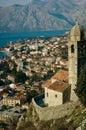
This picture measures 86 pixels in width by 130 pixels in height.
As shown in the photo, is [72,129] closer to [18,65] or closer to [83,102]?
[83,102]

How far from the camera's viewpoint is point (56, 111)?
31.4 m

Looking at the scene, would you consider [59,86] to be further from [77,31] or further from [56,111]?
[77,31]

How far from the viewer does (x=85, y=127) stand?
21812mm

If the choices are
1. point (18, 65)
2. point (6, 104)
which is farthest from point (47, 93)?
point (18, 65)

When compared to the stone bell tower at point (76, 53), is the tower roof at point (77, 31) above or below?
above

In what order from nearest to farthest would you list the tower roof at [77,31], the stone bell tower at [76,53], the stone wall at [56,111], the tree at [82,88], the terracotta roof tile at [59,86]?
the tree at [82,88] → the stone wall at [56,111] → the tower roof at [77,31] → the stone bell tower at [76,53] → the terracotta roof tile at [59,86]

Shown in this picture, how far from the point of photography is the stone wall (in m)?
30.7

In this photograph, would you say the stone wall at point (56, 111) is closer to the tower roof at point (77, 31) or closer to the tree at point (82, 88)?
the tree at point (82, 88)

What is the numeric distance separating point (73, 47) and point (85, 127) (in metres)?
12.0

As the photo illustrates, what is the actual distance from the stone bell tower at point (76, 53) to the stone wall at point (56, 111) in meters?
1.91

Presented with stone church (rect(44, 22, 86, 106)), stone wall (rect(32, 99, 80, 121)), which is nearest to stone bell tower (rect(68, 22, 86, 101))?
stone church (rect(44, 22, 86, 106))

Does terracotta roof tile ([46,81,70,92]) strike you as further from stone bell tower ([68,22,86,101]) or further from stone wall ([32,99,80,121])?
stone wall ([32,99,80,121])

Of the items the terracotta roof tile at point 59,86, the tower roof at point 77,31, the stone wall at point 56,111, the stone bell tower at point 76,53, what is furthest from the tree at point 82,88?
the tower roof at point 77,31

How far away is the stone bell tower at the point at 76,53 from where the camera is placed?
3186cm
